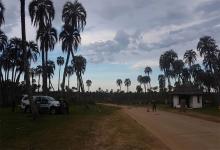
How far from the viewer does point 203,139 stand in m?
19.4

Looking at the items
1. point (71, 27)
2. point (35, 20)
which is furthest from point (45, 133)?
point (71, 27)

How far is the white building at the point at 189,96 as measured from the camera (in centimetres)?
6950

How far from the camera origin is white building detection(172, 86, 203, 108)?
69500mm

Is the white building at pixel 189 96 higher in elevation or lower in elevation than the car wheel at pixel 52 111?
higher

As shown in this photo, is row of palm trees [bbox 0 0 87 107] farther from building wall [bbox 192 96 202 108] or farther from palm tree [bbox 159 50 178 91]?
palm tree [bbox 159 50 178 91]

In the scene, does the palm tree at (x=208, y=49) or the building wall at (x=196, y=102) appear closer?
the building wall at (x=196, y=102)

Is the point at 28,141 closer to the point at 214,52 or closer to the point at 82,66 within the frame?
the point at 214,52

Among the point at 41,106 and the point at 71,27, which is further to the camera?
the point at 71,27

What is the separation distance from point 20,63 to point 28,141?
2127 inches

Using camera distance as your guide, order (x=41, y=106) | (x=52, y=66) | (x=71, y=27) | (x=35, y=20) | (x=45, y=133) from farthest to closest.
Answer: (x=52, y=66) < (x=71, y=27) < (x=35, y=20) < (x=41, y=106) < (x=45, y=133)

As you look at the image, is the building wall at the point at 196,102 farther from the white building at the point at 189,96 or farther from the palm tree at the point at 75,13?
the palm tree at the point at 75,13

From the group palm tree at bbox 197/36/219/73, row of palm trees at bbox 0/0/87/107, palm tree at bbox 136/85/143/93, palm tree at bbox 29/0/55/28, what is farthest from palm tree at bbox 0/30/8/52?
palm tree at bbox 136/85/143/93

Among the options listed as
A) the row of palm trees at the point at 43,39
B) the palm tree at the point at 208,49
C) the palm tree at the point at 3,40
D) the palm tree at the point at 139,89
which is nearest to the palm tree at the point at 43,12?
the row of palm trees at the point at 43,39

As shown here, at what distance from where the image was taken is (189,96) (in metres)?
70.6
